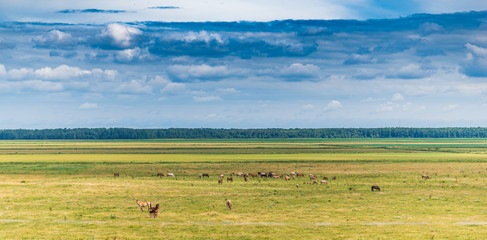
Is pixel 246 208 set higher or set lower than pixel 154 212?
lower

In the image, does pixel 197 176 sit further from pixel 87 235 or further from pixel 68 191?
pixel 87 235

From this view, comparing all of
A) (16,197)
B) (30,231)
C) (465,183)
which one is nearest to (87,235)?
(30,231)

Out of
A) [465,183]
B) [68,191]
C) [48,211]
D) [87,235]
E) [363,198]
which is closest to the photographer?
[87,235]

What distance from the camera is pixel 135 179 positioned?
67.3 m

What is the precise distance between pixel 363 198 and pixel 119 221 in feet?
75.8

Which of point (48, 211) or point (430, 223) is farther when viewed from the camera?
point (48, 211)

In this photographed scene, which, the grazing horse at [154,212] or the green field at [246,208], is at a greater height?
the grazing horse at [154,212]

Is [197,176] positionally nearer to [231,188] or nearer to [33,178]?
[231,188]

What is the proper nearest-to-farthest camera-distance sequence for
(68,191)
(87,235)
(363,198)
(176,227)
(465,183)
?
1. (87,235)
2. (176,227)
3. (363,198)
4. (68,191)
5. (465,183)

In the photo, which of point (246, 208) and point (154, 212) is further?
point (246, 208)

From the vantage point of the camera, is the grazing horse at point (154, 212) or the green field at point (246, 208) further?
the grazing horse at point (154, 212)

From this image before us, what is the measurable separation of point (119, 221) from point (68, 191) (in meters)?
20.2

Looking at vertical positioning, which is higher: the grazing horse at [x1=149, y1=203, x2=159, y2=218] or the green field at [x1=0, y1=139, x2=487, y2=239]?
the grazing horse at [x1=149, y1=203, x2=159, y2=218]

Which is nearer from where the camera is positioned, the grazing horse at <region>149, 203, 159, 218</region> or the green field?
the green field
